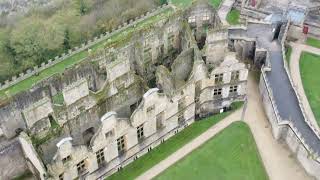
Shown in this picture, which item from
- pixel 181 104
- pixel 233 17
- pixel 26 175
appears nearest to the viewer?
pixel 26 175

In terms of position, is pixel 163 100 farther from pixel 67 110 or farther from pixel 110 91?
pixel 67 110

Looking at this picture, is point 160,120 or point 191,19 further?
point 191,19

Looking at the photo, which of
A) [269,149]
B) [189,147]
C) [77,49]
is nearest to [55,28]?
[77,49]

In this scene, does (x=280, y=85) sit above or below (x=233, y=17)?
below

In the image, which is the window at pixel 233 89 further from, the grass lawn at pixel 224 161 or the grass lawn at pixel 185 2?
the grass lawn at pixel 185 2

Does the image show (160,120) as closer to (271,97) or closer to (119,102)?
(119,102)

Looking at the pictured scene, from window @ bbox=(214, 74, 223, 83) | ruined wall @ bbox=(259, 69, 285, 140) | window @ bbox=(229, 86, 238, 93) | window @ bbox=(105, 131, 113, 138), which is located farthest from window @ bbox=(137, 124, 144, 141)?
ruined wall @ bbox=(259, 69, 285, 140)

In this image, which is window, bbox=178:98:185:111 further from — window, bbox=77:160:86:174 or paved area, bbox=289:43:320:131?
paved area, bbox=289:43:320:131
